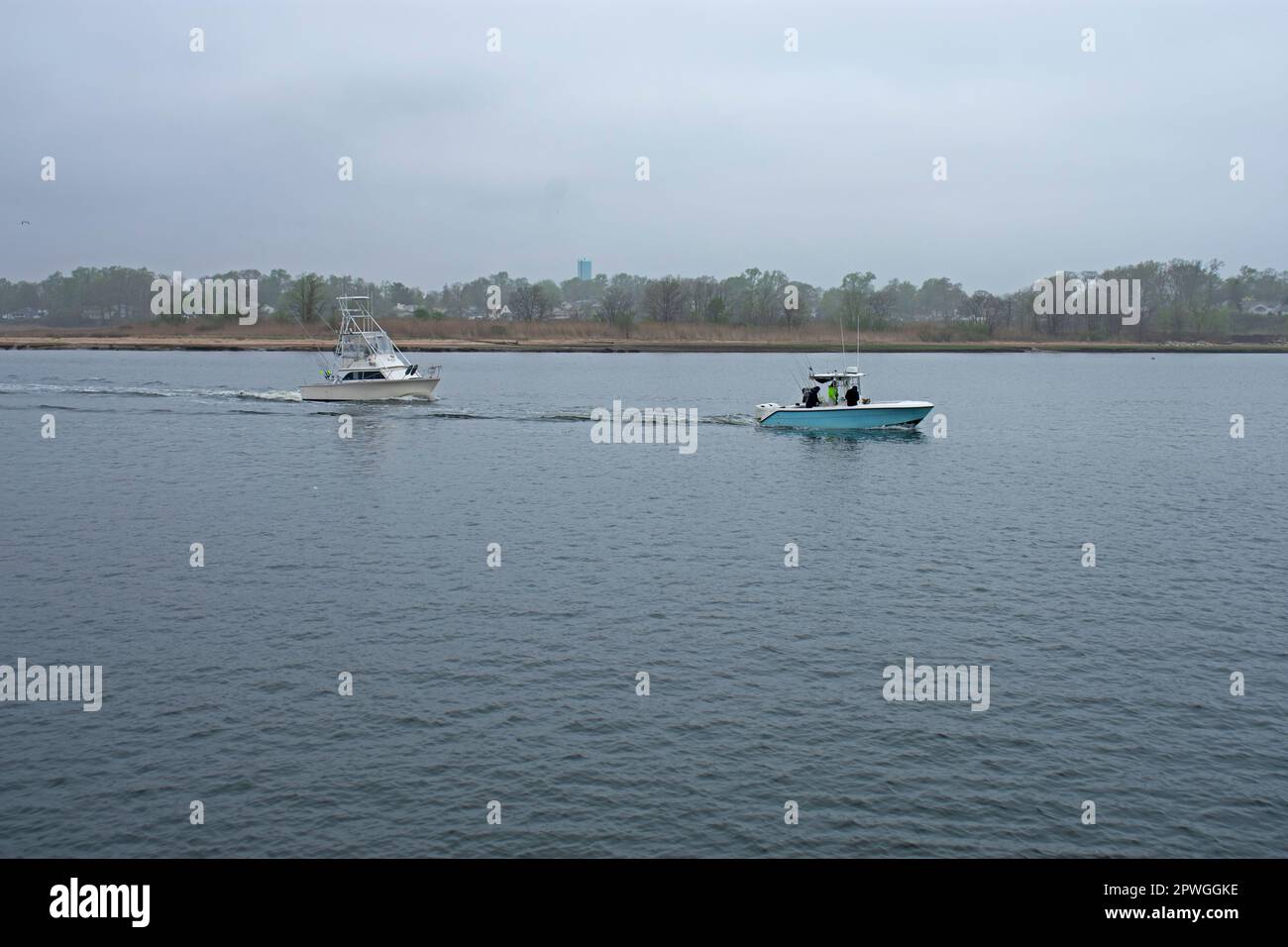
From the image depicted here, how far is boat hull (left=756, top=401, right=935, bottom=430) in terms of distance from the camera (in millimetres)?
72438

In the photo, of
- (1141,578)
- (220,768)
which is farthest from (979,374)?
(220,768)

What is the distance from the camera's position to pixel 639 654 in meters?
27.5

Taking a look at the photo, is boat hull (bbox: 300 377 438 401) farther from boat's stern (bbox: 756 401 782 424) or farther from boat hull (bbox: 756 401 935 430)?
boat hull (bbox: 756 401 935 430)

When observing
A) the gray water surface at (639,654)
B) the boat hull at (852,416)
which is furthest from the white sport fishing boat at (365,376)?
the boat hull at (852,416)

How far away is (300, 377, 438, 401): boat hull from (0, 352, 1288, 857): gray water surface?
28968 mm

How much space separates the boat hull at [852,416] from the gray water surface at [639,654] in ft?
37.5

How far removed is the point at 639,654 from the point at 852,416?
4809 centimetres

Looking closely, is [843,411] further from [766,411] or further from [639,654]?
[639,654]

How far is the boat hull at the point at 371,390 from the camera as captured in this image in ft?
297

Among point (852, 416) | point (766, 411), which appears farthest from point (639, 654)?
point (766, 411)

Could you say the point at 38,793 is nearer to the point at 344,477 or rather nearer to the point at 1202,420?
the point at 344,477

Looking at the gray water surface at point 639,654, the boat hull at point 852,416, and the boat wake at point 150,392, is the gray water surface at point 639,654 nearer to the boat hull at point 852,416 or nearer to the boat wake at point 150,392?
the boat hull at point 852,416

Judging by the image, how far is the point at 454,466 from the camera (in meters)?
60.3
